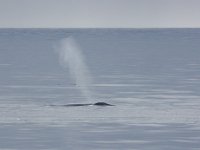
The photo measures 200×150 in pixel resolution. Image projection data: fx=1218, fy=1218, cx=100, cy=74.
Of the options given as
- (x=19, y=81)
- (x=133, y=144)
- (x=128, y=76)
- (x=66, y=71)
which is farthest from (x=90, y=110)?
(x=66, y=71)

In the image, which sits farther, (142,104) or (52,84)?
(52,84)

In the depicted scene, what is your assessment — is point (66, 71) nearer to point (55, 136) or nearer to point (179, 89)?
point (179, 89)

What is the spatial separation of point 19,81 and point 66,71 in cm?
1331

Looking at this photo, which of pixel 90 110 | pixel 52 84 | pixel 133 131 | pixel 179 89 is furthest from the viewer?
pixel 52 84

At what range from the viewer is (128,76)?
194 ft

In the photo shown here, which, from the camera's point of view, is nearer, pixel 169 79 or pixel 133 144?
pixel 133 144

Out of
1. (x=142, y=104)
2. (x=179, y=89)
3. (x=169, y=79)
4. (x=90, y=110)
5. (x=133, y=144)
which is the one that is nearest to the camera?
(x=133, y=144)

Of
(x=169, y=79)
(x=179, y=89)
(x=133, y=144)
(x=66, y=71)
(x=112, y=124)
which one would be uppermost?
(x=66, y=71)

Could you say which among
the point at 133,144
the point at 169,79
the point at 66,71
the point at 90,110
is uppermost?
the point at 66,71

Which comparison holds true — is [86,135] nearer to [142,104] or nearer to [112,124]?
[112,124]

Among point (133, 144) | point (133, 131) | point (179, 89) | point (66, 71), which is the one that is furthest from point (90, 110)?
point (66, 71)

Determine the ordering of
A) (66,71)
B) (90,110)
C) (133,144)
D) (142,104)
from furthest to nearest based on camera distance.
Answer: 1. (66,71)
2. (142,104)
3. (90,110)
4. (133,144)

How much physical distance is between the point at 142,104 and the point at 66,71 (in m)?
26.8

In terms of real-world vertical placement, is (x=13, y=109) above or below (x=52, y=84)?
below
